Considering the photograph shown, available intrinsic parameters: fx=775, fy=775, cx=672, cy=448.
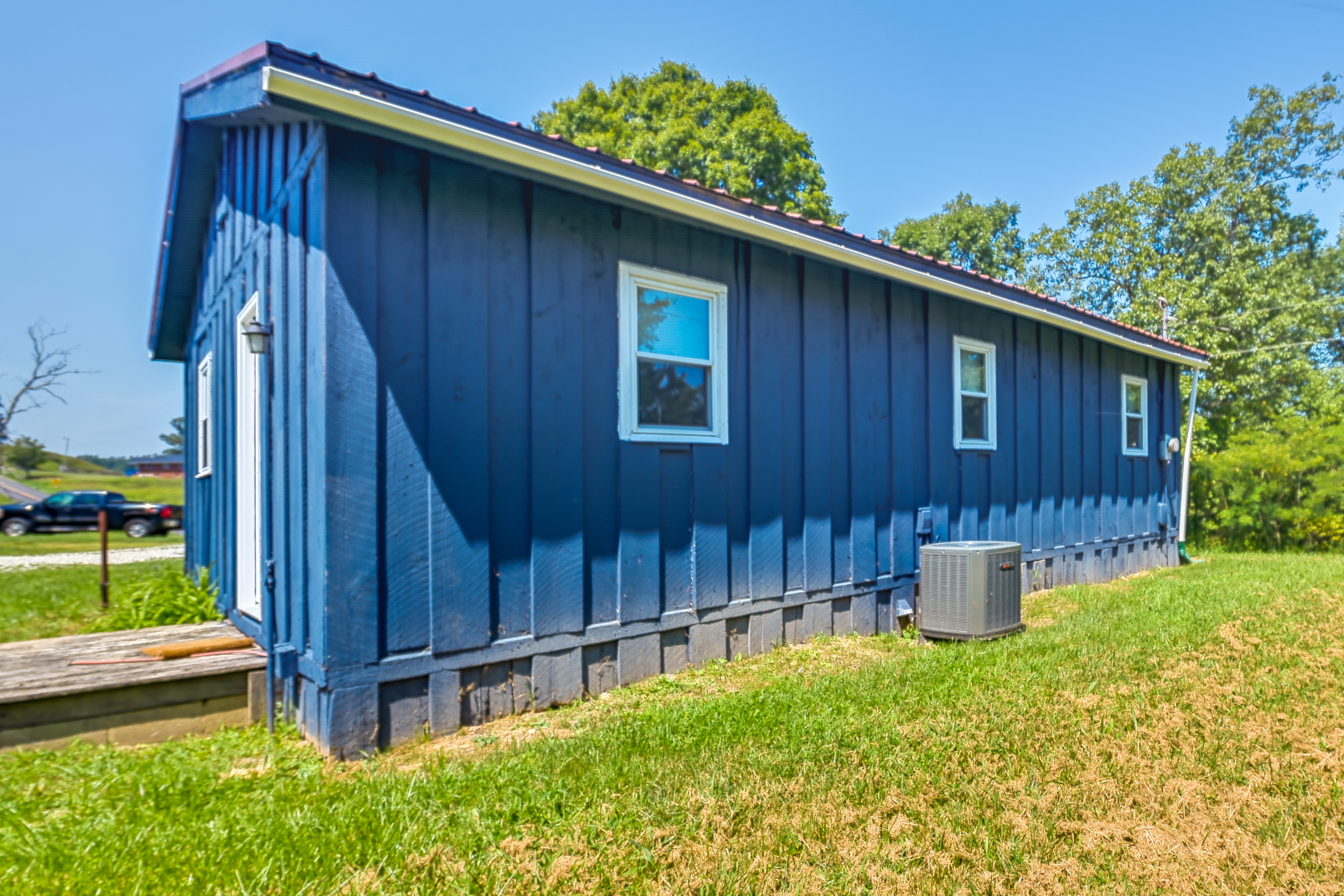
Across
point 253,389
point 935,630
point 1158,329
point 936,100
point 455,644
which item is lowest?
point 935,630

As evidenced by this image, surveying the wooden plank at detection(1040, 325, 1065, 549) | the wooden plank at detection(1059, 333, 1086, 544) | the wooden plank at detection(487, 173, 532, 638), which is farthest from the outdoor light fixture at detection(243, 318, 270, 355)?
the wooden plank at detection(1059, 333, 1086, 544)

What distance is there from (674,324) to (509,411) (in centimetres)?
139

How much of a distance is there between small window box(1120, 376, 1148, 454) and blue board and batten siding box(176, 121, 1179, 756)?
5132 millimetres

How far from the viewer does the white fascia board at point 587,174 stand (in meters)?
3.26

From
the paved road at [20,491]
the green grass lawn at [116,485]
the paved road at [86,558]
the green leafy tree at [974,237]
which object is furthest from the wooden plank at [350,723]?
the paved road at [20,491]

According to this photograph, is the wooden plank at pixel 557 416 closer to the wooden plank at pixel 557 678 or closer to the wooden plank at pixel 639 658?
the wooden plank at pixel 557 678

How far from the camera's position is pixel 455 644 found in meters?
3.81

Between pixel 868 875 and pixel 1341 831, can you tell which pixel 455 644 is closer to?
pixel 868 875

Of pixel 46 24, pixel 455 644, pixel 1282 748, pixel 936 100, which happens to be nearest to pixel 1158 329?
pixel 936 100

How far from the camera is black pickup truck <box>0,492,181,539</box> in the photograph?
63.6 feet

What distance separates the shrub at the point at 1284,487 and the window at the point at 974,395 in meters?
8.23

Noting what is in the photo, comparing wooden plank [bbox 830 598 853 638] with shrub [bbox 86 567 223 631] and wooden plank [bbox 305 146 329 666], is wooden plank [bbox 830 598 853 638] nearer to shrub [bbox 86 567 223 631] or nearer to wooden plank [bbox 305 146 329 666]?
wooden plank [bbox 305 146 329 666]

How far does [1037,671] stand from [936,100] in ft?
37.1

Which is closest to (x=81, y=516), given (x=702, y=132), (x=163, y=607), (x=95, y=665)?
(x=163, y=607)
